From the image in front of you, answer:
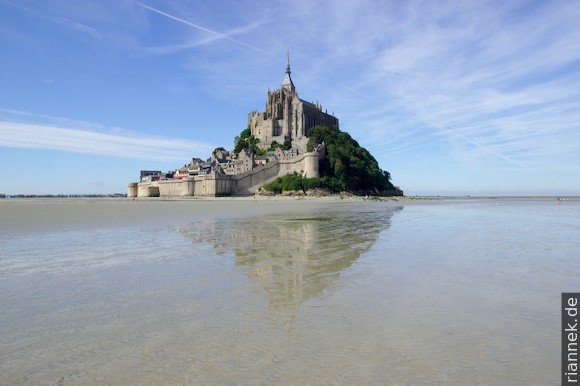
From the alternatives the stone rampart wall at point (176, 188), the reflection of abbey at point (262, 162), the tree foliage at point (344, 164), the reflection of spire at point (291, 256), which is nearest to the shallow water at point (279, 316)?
the reflection of spire at point (291, 256)

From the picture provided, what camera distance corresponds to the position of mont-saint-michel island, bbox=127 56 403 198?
71250 mm

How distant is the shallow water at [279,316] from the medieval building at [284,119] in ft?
246

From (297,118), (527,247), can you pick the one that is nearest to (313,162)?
(297,118)

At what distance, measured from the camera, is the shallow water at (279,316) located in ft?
11.6

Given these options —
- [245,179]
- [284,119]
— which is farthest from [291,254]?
[284,119]

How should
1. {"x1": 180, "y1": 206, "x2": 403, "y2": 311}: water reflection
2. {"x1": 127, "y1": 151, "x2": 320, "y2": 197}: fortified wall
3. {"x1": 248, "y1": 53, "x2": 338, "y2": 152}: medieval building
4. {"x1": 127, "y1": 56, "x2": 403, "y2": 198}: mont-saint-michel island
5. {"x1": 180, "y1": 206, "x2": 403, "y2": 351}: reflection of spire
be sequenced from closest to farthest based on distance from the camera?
1. {"x1": 180, "y1": 206, "x2": 403, "y2": 351}: reflection of spire
2. {"x1": 180, "y1": 206, "x2": 403, "y2": 311}: water reflection
3. {"x1": 127, "y1": 151, "x2": 320, "y2": 197}: fortified wall
4. {"x1": 127, "y1": 56, "x2": 403, "y2": 198}: mont-saint-michel island
5. {"x1": 248, "y1": 53, "x2": 338, "y2": 152}: medieval building

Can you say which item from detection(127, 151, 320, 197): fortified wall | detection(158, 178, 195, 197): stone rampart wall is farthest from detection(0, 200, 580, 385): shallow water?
detection(158, 178, 195, 197): stone rampart wall

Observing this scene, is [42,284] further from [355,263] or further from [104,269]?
[355,263]

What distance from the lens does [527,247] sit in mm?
11547

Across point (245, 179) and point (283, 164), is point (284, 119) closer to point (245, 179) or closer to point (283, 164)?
point (283, 164)

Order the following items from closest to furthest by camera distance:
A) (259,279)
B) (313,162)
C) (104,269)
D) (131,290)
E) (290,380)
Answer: (290,380) → (131,290) → (259,279) → (104,269) → (313,162)

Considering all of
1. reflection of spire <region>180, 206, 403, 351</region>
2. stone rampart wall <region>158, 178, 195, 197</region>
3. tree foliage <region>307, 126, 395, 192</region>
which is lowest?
reflection of spire <region>180, 206, 403, 351</region>

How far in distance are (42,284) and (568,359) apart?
744cm

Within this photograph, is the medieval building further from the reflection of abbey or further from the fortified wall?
the fortified wall
